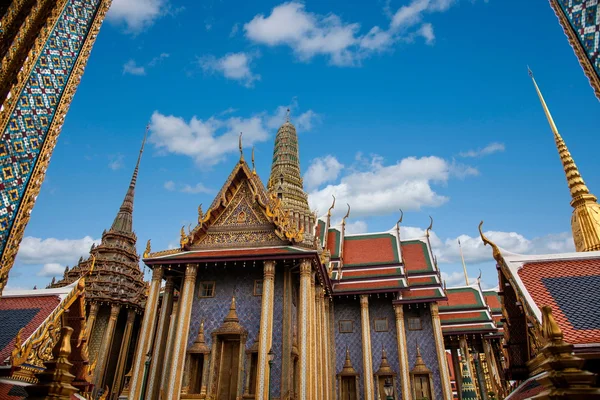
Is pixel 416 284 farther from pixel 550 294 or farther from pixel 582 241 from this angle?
pixel 550 294

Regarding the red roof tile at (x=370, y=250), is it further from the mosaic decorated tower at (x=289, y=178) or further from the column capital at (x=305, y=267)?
the mosaic decorated tower at (x=289, y=178)

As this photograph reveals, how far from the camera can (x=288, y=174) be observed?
114 feet

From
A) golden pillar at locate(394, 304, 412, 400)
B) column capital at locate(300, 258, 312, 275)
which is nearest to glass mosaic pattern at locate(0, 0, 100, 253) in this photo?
column capital at locate(300, 258, 312, 275)

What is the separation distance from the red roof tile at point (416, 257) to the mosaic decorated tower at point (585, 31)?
1650cm

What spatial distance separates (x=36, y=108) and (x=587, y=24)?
546 cm

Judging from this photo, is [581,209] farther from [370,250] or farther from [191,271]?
[191,271]

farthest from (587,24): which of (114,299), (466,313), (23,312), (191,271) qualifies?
(114,299)

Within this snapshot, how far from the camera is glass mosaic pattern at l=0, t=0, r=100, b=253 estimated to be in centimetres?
369

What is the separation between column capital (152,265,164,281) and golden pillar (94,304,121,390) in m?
12.2

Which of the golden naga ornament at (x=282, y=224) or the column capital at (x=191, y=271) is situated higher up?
the golden naga ornament at (x=282, y=224)

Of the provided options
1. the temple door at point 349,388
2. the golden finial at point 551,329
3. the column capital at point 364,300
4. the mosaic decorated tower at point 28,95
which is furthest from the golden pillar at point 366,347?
the mosaic decorated tower at point 28,95

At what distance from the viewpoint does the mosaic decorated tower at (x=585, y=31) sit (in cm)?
378

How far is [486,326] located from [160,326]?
14249 mm

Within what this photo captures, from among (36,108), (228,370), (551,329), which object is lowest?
(551,329)
